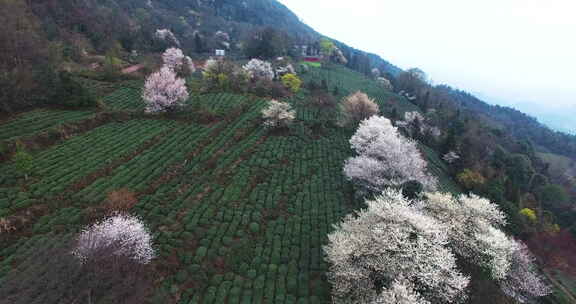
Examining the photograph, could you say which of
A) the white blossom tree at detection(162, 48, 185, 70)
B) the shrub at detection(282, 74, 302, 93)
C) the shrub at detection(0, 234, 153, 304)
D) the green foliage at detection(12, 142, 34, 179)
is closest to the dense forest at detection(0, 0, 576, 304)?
the shrub at detection(0, 234, 153, 304)

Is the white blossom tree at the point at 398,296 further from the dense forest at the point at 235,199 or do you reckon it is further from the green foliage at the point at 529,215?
the green foliage at the point at 529,215

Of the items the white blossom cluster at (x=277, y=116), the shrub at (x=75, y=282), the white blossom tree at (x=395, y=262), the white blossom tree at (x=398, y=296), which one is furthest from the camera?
the white blossom cluster at (x=277, y=116)

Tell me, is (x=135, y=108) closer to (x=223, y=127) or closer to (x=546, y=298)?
(x=223, y=127)

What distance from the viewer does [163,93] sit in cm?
5272

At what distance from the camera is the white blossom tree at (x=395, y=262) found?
61.3 feet

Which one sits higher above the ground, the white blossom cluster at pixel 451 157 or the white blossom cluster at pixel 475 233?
the white blossom cluster at pixel 475 233

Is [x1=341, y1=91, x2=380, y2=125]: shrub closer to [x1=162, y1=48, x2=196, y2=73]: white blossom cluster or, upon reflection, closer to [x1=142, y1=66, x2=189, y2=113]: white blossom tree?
[x1=142, y1=66, x2=189, y2=113]: white blossom tree

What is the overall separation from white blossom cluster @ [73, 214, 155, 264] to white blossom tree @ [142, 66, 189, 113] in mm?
33784

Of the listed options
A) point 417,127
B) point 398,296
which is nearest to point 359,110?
point 417,127

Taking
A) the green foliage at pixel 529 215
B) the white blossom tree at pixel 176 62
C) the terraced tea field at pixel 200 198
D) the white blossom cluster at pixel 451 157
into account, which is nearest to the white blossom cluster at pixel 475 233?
the terraced tea field at pixel 200 198

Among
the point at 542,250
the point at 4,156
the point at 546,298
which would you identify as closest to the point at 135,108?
the point at 4,156

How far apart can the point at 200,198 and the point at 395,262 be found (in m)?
22.4

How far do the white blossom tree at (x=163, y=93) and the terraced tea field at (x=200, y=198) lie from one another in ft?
7.32

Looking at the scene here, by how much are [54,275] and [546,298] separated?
161 feet
